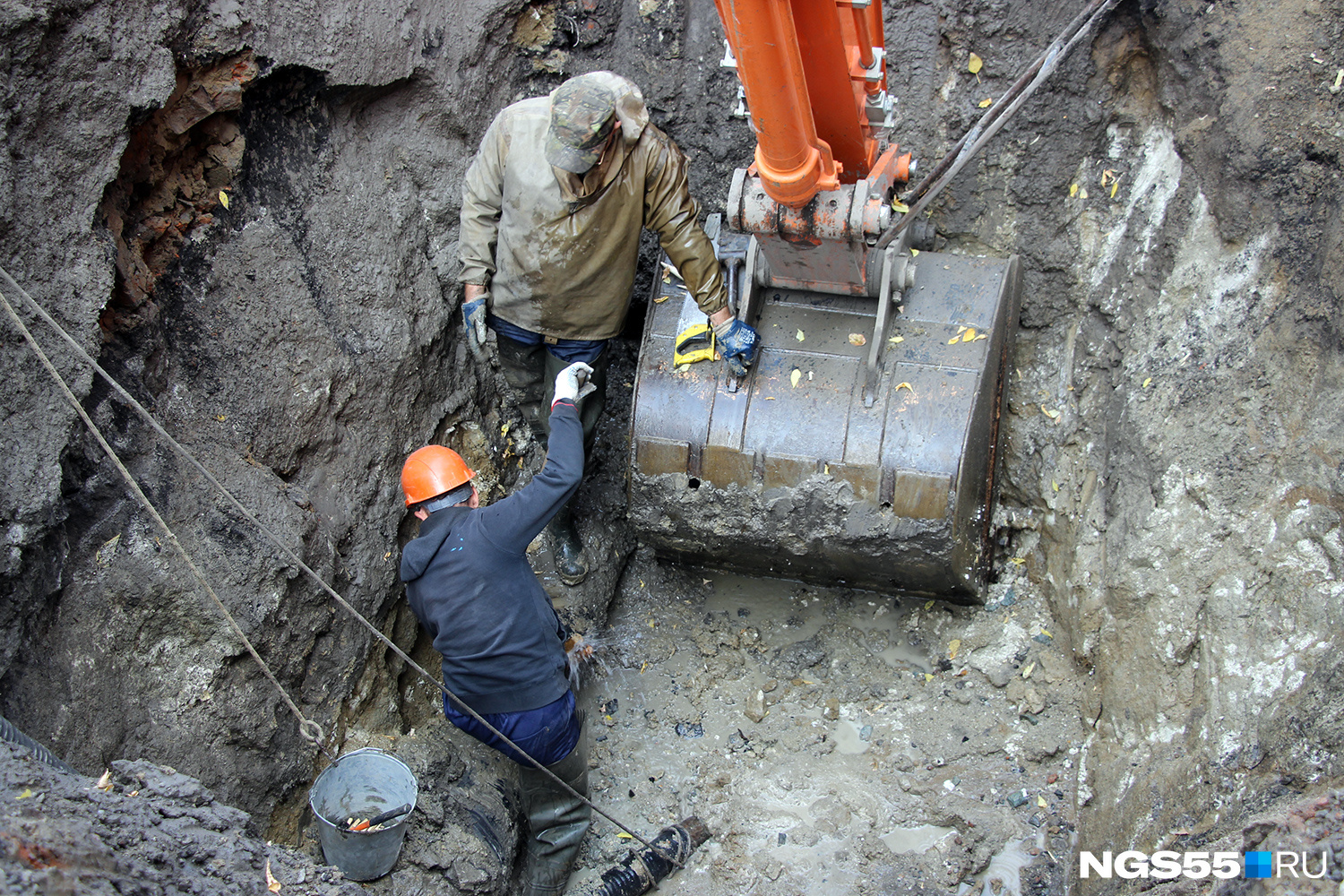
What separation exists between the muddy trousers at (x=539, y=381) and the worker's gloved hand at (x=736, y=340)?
66cm

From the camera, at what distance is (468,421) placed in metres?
4.27

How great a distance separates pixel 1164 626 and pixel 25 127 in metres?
4.02

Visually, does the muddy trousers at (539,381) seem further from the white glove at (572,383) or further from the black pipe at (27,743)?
the black pipe at (27,743)

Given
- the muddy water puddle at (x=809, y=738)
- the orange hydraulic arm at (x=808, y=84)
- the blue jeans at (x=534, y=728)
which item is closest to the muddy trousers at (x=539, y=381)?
the muddy water puddle at (x=809, y=738)

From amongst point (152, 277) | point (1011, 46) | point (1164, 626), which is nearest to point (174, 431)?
point (152, 277)

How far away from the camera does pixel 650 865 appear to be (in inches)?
141

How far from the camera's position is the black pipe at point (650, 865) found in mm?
3553

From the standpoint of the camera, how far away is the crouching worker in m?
3.19

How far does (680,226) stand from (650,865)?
2.39m

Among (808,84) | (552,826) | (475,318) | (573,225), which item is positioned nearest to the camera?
(808,84)

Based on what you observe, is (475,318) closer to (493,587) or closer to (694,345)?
(694,345)
